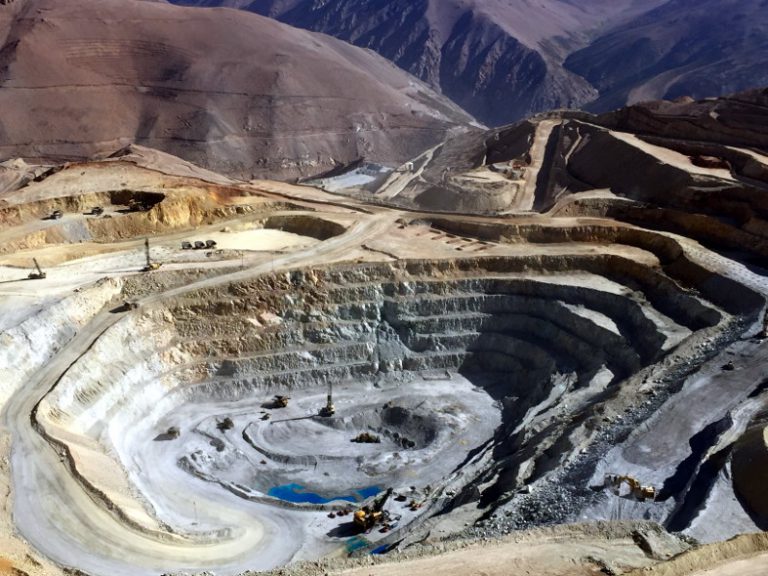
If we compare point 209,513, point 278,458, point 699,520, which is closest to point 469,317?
point 278,458

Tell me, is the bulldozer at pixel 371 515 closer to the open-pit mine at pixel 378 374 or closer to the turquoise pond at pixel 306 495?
the open-pit mine at pixel 378 374

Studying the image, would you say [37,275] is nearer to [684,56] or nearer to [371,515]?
[371,515]

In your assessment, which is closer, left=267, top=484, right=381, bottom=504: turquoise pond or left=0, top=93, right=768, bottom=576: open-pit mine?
left=0, top=93, right=768, bottom=576: open-pit mine

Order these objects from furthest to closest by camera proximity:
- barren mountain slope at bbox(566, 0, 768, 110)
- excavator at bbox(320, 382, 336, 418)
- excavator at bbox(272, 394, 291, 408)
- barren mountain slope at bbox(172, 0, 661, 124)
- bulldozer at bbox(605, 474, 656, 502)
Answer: barren mountain slope at bbox(172, 0, 661, 124) → barren mountain slope at bbox(566, 0, 768, 110) → excavator at bbox(272, 394, 291, 408) → excavator at bbox(320, 382, 336, 418) → bulldozer at bbox(605, 474, 656, 502)

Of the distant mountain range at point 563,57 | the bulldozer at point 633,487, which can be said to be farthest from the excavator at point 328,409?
the distant mountain range at point 563,57

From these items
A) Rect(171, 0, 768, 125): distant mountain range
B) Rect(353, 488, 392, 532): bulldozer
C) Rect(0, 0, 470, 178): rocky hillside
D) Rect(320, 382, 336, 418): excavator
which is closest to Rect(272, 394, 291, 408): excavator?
Rect(320, 382, 336, 418): excavator

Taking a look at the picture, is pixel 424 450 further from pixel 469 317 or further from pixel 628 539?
pixel 628 539

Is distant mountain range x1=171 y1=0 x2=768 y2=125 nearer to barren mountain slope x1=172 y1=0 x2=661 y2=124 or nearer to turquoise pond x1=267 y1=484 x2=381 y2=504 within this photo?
barren mountain slope x1=172 y1=0 x2=661 y2=124

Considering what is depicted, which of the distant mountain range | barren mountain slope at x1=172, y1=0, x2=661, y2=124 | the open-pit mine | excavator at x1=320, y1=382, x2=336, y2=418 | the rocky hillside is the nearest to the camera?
the open-pit mine
